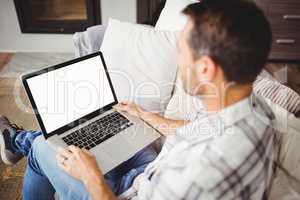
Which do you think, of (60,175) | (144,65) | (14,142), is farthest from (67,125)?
(144,65)

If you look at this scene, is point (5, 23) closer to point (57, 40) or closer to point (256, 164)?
point (57, 40)

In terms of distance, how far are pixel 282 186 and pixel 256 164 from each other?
0.21m

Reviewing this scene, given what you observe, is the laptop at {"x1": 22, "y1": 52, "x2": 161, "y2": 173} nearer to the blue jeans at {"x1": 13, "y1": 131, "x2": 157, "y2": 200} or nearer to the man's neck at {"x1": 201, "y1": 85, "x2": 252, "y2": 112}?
the blue jeans at {"x1": 13, "y1": 131, "x2": 157, "y2": 200}

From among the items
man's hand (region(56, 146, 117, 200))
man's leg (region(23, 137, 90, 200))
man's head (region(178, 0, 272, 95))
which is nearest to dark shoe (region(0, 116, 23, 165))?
man's leg (region(23, 137, 90, 200))

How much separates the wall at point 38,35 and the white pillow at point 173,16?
3.76 ft

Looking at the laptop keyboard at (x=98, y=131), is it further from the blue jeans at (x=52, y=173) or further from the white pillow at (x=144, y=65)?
the white pillow at (x=144, y=65)

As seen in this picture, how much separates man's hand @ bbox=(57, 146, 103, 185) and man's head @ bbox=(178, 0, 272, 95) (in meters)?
0.42

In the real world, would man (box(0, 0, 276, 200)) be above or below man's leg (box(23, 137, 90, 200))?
above

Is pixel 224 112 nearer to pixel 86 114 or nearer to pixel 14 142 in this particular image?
pixel 86 114

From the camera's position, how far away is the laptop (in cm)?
106

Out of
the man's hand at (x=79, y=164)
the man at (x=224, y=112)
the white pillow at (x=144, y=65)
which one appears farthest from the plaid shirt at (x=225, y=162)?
the white pillow at (x=144, y=65)

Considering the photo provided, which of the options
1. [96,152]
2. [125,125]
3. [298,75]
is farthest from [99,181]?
[298,75]

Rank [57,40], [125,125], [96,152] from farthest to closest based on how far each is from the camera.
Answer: [57,40] < [125,125] < [96,152]

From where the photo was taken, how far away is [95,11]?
2.65m
